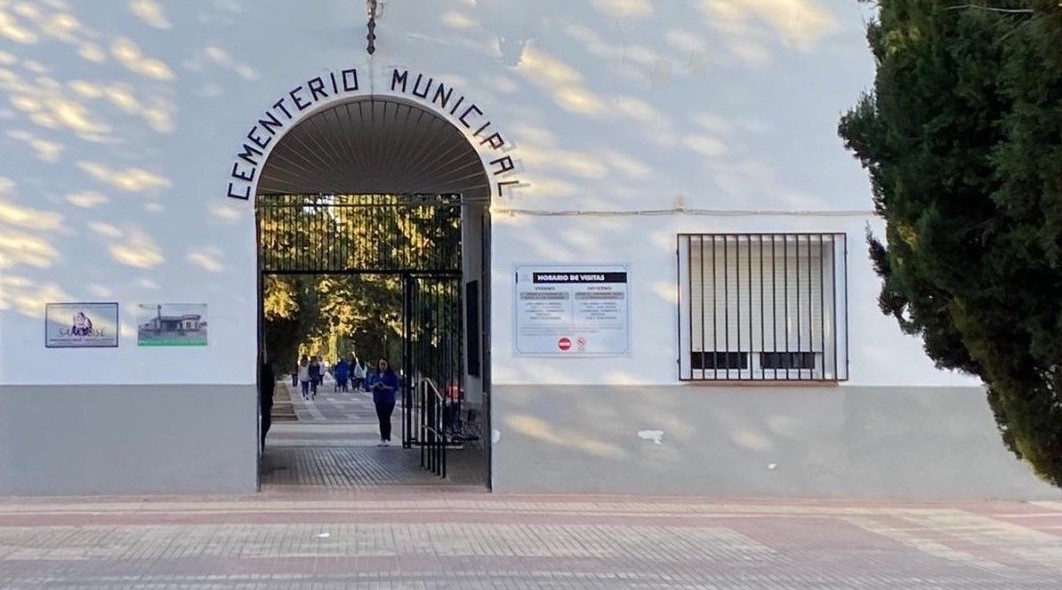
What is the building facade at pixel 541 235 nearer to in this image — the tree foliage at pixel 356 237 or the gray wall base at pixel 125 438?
the gray wall base at pixel 125 438

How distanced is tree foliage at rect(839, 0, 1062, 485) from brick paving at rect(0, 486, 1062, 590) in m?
3.07

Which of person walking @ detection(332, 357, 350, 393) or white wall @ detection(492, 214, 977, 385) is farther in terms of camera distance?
person walking @ detection(332, 357, 350, 393)

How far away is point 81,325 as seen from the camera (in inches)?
502

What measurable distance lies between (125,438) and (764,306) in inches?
263

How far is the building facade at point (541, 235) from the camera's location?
42.0ft

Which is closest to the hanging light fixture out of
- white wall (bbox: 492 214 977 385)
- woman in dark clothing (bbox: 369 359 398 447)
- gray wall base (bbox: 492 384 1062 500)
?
white wall (bbox: 492 214 977 385)

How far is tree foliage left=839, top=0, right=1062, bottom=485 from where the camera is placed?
580 cm

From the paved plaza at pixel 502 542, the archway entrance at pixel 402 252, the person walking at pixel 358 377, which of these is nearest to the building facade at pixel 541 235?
the archway entrance at pixel 402 252

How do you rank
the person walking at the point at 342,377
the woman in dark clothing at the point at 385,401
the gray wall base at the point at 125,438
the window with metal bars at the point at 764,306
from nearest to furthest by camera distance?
the gray wall base at the point at 125,438
the window with metal bars at the point at 764,306
the woman in dark clothing at the point at 385,401
the person walking at the point at 342,377

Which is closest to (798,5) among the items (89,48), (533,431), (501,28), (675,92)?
(675,92)

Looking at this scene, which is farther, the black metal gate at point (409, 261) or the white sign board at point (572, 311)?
the black metal gate at point (409, 261)

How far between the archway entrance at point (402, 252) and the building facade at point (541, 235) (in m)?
0.41

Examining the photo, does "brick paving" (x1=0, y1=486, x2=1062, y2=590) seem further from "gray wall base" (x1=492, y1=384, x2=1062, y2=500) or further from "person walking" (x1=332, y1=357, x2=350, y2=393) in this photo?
"person walking" (x1=332, y1=357, x2=350, y2=393)

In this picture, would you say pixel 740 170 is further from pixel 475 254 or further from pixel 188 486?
pixel 188 486
